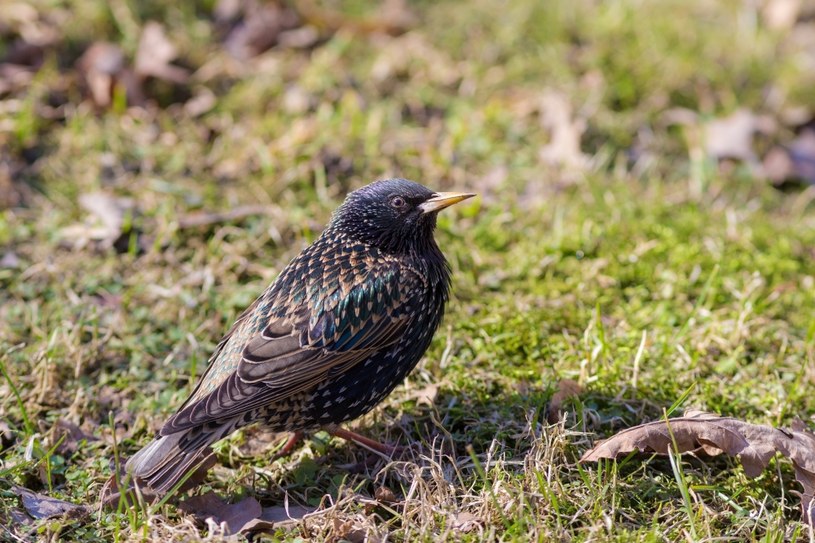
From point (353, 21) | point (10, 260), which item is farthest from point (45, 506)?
point (353, 21)

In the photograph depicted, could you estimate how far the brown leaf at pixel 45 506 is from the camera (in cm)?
350

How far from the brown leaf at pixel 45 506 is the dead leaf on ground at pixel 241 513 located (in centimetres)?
39

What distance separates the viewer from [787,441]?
11.8ft

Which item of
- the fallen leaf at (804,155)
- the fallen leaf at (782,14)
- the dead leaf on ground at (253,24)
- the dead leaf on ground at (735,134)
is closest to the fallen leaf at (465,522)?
the dead leaf on ground at (735,134)

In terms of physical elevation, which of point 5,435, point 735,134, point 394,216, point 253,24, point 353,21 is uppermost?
point 253,24

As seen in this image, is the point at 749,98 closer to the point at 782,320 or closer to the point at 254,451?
the point at 782,320

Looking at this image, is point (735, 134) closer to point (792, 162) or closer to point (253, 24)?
point (792, 162)

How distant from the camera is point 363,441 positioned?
12.7 ft

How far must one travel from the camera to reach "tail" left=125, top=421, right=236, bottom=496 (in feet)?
11.4

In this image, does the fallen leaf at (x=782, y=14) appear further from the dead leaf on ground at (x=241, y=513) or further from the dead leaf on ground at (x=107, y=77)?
the dead leaf on ground at (x=241, y=513)

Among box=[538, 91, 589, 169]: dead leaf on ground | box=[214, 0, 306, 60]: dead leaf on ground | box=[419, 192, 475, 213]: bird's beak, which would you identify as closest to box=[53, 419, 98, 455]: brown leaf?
box=[419, 192, 475, 213]: bird's beak

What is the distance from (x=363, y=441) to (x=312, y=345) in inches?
19.3

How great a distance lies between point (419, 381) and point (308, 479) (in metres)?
0.74

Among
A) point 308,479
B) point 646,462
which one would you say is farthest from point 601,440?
point 308,479
